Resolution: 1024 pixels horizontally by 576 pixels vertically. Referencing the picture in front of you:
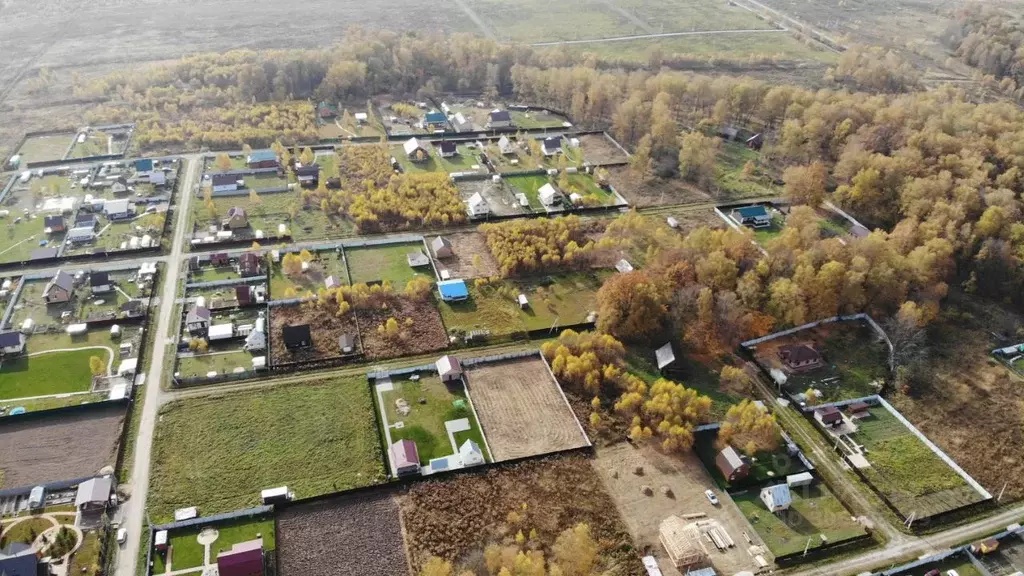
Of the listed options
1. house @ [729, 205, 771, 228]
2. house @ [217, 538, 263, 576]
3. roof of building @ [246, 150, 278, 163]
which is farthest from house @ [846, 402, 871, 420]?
roof of building @ [246, 150, 278, 163]

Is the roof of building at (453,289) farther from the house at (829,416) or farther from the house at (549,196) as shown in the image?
the house at (829,416)

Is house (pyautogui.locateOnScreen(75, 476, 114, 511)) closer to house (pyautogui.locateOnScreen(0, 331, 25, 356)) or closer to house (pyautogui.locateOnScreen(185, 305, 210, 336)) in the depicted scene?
house (pyautogui.locateOnScreen(185, 305, 210, 336))

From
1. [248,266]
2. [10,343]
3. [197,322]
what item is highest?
[248,266]

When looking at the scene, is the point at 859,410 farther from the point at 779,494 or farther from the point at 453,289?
the point at 453,289

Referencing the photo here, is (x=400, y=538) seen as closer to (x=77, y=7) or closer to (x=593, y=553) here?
(x=593, y=553)

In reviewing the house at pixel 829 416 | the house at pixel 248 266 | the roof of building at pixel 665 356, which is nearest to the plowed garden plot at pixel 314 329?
the house at pixel 248 266

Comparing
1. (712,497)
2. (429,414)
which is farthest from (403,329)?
(712,497)
